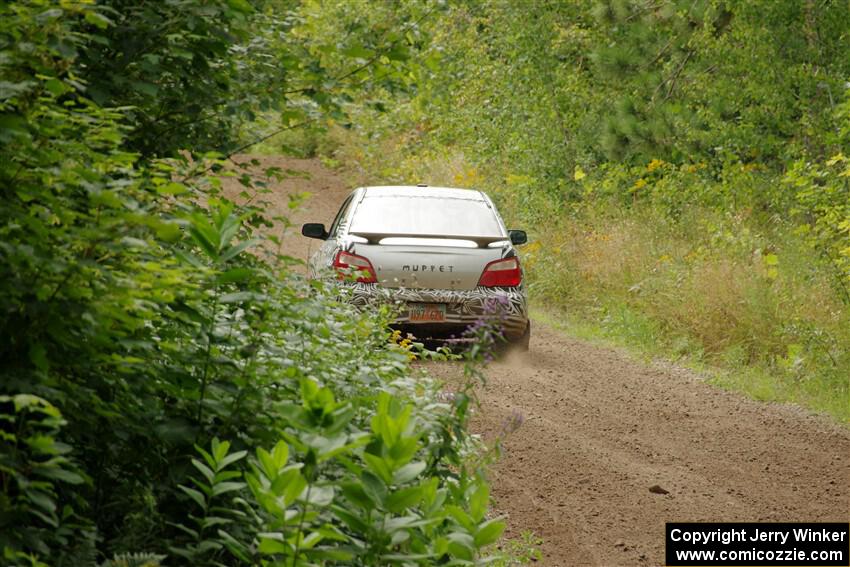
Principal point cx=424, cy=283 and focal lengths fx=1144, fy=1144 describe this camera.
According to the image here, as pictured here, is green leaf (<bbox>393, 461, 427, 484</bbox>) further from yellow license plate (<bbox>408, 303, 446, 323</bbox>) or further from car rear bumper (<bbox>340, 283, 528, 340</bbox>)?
yellow license plate (<bbox>408, 303, 446, 323</bbox>)

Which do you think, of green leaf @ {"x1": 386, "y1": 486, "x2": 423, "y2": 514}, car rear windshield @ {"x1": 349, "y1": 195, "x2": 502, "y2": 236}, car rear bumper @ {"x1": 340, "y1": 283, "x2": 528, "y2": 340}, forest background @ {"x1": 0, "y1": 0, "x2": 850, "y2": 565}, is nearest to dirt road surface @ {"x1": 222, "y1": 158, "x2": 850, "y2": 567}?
→ car rear bumper @ {"x1": 340, "y1": 283, "x2": 528, "y2": 340}

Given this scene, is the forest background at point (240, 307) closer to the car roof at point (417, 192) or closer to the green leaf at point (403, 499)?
the green leaf at point (403, 499)

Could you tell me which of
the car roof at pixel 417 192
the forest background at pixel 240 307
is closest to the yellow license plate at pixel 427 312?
the car roof at pixel 417 192

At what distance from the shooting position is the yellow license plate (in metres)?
11.8

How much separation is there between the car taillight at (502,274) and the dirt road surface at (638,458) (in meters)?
0.90

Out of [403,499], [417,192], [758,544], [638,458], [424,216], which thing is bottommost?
[758,544]

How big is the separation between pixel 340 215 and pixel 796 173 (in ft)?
16.6

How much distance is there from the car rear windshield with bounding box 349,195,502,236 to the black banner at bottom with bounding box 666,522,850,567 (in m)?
5.96

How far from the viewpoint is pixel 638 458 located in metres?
8.42

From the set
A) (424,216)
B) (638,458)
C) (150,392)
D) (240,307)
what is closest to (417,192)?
(424,216)

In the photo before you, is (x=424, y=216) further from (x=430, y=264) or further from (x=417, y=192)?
(x=430, y=264)

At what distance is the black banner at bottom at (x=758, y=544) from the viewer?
6305 mm

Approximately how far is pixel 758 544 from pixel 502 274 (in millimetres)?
5801

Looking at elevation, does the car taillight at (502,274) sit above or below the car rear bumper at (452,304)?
above
